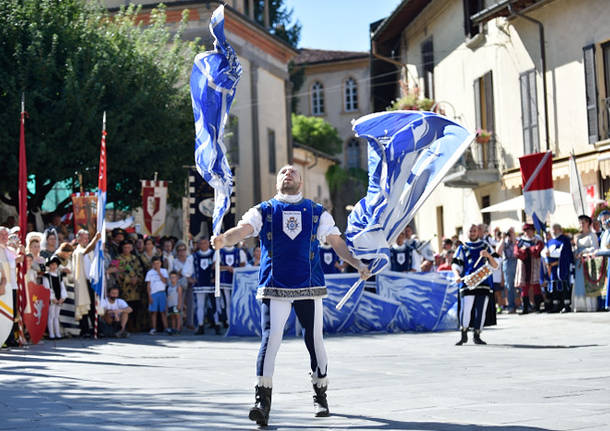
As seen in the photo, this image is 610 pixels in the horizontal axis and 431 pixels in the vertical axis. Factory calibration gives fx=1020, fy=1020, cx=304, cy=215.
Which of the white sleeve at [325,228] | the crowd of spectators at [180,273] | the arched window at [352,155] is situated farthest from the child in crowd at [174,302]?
the arched window at [352,155]

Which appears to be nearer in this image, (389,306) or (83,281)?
(83,281)

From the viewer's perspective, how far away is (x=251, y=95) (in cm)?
4178

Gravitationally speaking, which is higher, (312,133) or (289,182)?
(312,133)

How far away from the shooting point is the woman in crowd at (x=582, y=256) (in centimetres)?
2011

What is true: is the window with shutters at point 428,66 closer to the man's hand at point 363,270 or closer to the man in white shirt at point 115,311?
the man in white shirt at point 115,311

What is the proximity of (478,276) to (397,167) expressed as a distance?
15.5ft

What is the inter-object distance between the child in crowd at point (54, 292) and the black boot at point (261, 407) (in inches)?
406

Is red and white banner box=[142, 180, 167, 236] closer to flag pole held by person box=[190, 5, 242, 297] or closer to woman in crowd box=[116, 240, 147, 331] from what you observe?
woman in crowd box=[116, 240, 147, 331]

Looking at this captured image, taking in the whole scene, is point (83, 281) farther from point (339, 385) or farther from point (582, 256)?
point (582, 256)

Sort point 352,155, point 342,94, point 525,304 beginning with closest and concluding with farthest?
1. point 525,304
2. point 342,94
3. point 352,155

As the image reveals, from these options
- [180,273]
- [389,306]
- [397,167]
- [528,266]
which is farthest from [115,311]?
[397,167]

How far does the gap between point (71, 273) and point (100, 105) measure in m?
9.33

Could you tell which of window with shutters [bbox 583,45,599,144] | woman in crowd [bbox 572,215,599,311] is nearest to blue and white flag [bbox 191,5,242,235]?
woman in crowd [bbox 572,215,599,311]

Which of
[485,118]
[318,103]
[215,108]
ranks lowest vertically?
[215,108]
